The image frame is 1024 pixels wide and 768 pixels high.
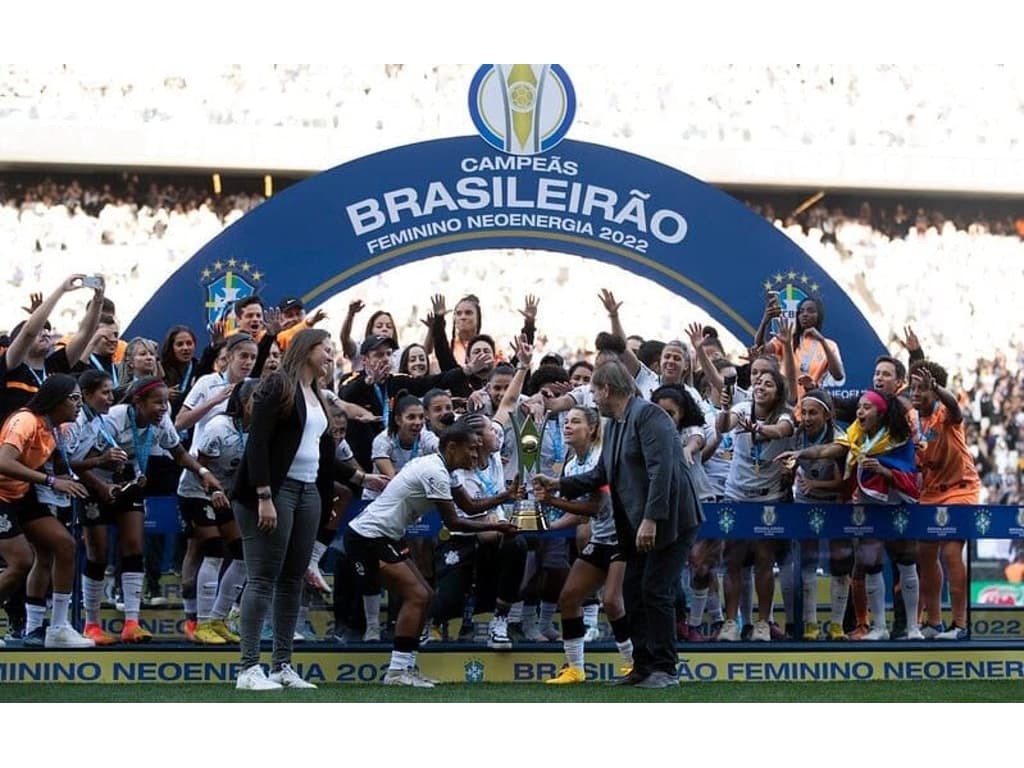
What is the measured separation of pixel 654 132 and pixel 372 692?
71.3 feet

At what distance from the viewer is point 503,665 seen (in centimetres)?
953

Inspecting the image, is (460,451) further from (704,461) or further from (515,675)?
(704,461)

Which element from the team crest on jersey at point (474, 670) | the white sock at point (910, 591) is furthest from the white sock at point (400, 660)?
the white sock at point (910, 591)

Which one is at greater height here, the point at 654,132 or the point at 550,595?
the point at 654,132

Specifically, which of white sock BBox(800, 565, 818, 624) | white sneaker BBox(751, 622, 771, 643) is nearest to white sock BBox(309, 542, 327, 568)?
white sneaker BBox(751, 622, 771, 643)

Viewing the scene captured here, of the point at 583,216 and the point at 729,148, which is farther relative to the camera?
the point at 729,148

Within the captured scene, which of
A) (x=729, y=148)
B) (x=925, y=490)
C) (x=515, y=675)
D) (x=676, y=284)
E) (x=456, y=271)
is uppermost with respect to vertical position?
(x=729, y=148)

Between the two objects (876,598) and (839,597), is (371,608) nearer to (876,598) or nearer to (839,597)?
(839,597)

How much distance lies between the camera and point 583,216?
1242 centimetres

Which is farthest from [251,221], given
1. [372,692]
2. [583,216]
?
[372,692]

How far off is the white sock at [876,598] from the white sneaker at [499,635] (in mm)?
2306

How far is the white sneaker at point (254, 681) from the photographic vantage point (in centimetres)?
843

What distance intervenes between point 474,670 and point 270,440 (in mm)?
2040

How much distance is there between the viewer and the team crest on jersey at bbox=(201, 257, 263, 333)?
12.1 meters
